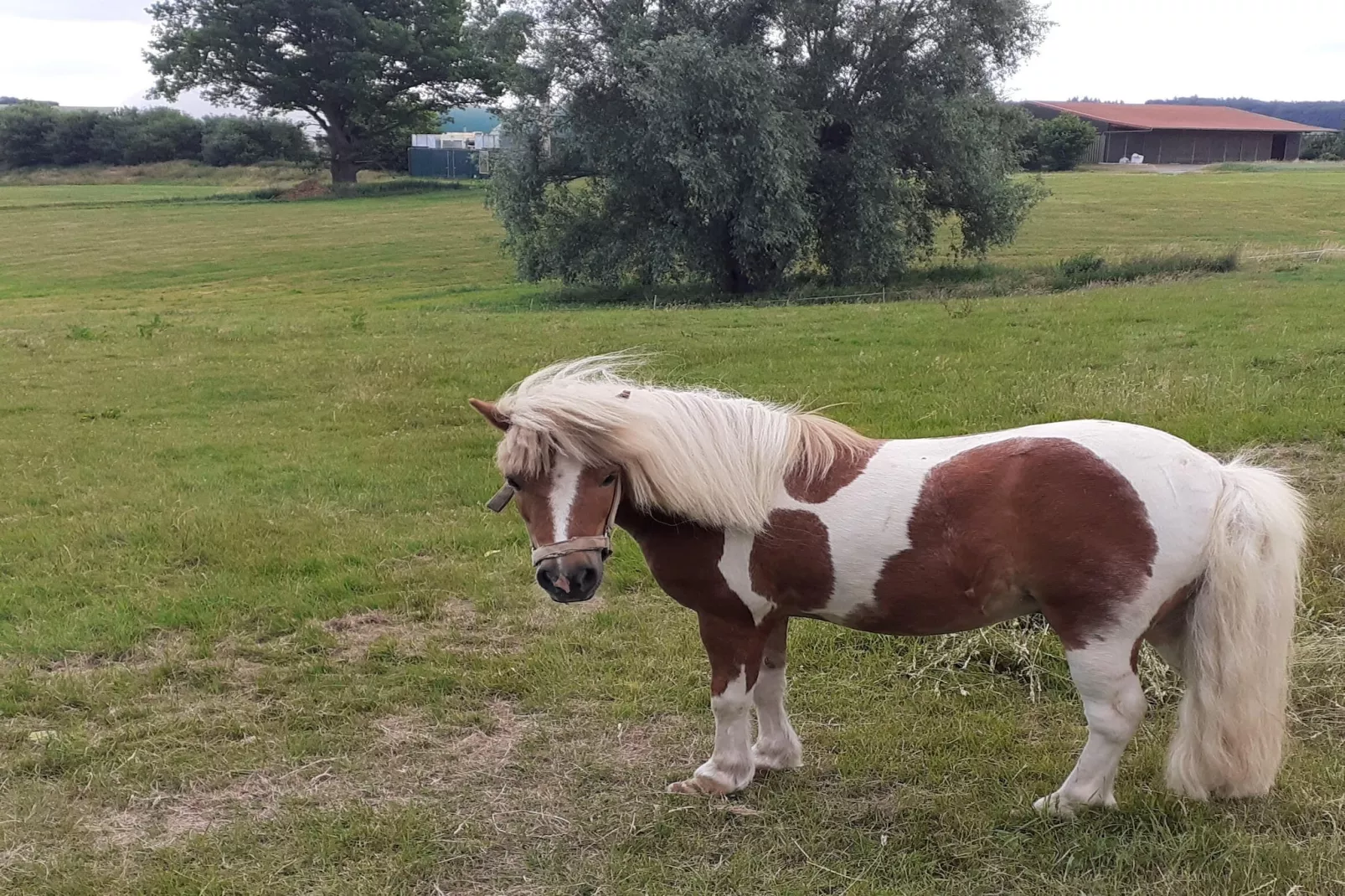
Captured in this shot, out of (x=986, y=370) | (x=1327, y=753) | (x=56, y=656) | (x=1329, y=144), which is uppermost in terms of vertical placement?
(x=1329, y=144)

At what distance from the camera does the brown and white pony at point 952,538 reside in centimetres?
306

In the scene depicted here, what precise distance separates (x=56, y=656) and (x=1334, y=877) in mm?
5746

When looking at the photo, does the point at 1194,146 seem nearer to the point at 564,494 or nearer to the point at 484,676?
the point at 484,676

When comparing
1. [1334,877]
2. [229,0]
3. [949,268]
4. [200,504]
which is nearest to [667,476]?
[1334,877]

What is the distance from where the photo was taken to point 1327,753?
381 cm

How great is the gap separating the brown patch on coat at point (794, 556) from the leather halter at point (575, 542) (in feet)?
1.65

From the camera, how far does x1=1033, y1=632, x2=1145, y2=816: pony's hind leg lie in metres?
3.10

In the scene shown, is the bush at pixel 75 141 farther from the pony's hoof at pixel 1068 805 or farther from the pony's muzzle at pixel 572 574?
the pony's hoof at pixel 1068 805

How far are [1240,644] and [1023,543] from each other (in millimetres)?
759

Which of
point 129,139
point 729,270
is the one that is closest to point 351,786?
point 729,270

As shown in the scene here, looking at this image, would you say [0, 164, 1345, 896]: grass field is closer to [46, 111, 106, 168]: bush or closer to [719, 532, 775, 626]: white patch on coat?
[719, 532, 775, 626]: white patch on coat

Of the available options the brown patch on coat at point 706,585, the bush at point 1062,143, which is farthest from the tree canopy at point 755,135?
the bush at point 1062,143

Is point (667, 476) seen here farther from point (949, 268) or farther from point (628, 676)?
point (949, 268)

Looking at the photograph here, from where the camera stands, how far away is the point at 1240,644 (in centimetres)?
313
